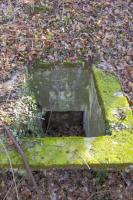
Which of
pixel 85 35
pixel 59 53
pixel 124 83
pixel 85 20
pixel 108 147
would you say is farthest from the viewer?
pixel 85 20

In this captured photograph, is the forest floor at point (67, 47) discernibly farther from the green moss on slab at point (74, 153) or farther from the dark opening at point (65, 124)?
the dark opening at point (65, 124)

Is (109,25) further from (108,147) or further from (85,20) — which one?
(108,147)

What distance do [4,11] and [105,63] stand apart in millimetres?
2587

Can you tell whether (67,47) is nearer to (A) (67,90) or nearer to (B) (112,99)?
(A) (67,90)

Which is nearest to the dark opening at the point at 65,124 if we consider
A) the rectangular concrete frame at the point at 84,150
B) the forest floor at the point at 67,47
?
the forest floor at the point at 67,47

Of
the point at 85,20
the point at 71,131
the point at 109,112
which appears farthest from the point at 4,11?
the point at 109,112

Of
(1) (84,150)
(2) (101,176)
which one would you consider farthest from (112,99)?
(2) (101,176)

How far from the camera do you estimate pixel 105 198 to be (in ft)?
13.4

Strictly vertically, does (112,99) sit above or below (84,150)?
above

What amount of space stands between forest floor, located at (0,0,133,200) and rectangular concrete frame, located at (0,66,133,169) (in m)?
0.38

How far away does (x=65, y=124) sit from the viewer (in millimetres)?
7062

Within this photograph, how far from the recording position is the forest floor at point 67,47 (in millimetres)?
4094

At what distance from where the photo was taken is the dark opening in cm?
678

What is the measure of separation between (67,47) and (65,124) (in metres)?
2.16
